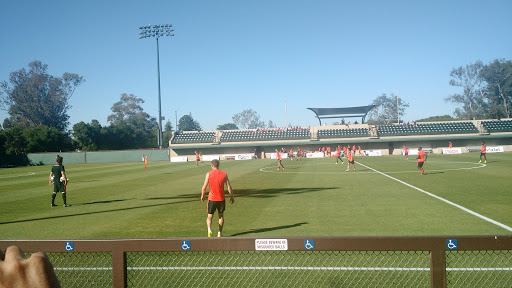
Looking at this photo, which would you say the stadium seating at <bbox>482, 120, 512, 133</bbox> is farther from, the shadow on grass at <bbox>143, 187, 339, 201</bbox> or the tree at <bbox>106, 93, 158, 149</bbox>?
the tree at <bbox>106, 93, 158, 149</bbox>

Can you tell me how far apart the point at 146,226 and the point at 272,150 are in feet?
158

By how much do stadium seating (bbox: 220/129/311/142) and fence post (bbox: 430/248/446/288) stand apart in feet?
190

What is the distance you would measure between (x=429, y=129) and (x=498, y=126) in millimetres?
9744

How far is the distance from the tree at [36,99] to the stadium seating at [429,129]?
80.5 metres

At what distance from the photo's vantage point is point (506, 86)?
281 feet

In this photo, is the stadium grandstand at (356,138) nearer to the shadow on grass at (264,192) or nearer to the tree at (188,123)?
the shadow on grass at (264,192)

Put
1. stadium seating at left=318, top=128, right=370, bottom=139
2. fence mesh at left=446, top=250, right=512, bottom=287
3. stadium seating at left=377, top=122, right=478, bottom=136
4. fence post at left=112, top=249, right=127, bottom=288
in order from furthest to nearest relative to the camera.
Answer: stadium seating at left=318, top=128, right=370, bottom=139, stadium seating at left=377, top=122, right=478, bottom=136, fence mesh at left=446, top=250, right=512, bottom=287, fence post at left=112, top=249, right=127, bottom=288

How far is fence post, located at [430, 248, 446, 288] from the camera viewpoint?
3.22 meters

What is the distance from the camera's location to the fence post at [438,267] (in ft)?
10.6

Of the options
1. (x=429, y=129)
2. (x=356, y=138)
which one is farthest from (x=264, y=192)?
(x=429, y=129)

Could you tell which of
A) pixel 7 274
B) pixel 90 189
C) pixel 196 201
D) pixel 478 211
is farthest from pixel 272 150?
pixel 7 274

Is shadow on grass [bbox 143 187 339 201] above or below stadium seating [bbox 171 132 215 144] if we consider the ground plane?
below

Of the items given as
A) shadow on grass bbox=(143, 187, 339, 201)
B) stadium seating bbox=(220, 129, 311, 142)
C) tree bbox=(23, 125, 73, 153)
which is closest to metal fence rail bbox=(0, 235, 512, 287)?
shadow on grass bbox=(143, 187, 339, 201)

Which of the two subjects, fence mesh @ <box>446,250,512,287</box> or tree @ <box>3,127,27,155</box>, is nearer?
fence mesh @ <box>446,250,512,287</box>
